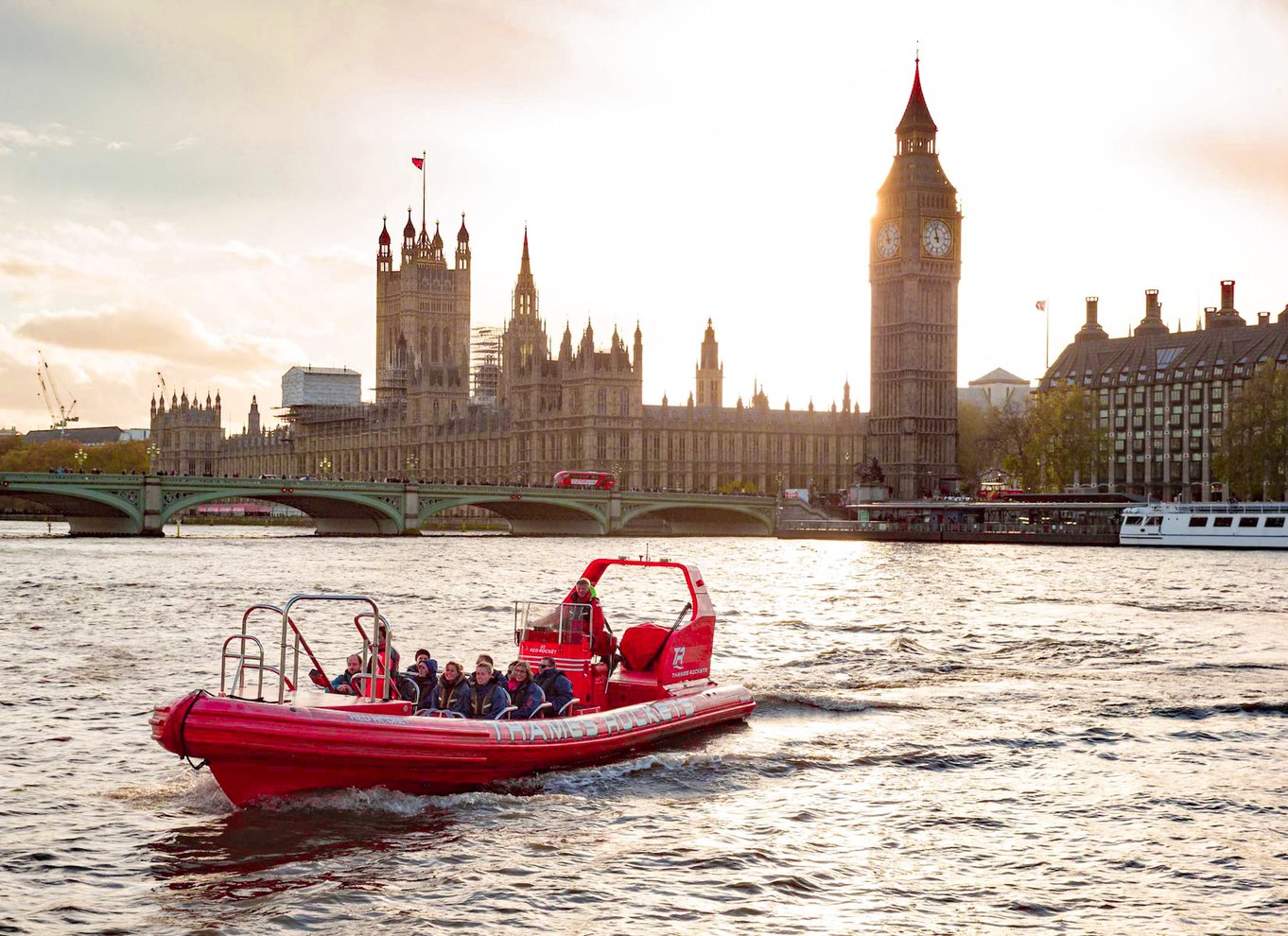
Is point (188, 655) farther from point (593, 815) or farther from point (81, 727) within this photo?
point (593, 815)

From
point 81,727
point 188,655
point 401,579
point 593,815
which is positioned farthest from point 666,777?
point 401,579

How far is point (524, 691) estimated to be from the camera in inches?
885

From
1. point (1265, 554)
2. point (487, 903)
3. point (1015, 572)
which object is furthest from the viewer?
point (1265, 554)

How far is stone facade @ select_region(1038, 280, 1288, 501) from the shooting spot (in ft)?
467

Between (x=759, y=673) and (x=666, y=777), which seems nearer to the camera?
(x=666, y=777)

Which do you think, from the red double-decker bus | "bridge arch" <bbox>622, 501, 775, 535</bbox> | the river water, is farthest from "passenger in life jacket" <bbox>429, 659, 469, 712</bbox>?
the red double-decker bus

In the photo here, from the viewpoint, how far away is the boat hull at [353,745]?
61.5 feet

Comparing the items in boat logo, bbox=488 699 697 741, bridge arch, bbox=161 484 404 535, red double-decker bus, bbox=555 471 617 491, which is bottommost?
boat logo, bbox=488 699 697 741

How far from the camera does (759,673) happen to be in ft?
116

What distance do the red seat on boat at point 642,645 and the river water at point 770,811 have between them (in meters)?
1.61

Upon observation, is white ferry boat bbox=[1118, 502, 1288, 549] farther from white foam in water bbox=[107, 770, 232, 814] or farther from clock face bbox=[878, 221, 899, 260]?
white foam in water bbox=[107, 770, 232, 814]

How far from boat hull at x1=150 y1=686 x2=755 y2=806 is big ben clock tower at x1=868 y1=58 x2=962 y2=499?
14504cm

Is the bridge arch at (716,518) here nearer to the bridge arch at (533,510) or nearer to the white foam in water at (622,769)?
the bridge arch at (533,510)

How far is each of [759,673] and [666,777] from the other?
41.0ft
